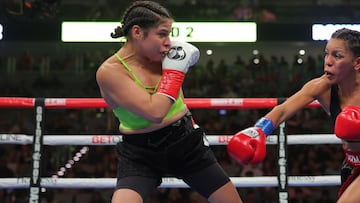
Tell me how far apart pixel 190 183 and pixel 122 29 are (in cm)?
70

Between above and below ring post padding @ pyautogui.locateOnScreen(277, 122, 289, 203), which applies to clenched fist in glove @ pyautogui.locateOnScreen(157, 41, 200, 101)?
above

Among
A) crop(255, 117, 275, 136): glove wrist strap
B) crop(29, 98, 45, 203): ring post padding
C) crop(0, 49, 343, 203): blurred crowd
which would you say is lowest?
crop(0, 49, 343, 203): blurred crowd

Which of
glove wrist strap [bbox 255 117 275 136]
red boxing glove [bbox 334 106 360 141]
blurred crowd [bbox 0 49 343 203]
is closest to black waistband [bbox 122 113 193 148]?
glove wrist strap [bbox 255 117 275 136]

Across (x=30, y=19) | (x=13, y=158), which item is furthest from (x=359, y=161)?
(x=30, y=19)

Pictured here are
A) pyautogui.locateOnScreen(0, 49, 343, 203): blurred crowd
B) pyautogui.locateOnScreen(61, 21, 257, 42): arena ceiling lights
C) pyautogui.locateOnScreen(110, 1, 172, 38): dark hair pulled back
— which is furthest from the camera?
pyautogui.locateOnScreen(61, 21, 257, 42): arena ceiling lights

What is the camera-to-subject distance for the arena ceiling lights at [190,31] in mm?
7457

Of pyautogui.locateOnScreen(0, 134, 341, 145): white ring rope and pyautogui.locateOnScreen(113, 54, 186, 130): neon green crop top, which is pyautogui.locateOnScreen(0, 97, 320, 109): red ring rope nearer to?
pyautogui.locateOnScreen(0, 134, 341, 145): white ring rope

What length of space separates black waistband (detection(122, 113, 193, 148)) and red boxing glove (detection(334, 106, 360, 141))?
2.01ft

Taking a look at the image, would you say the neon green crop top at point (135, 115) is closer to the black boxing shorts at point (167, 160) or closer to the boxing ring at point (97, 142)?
the black boxing shorts at point (167, 160)

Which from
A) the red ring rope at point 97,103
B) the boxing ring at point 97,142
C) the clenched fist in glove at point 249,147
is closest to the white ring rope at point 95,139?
the boxing ring at point 97,142

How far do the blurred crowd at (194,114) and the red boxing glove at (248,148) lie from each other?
2.91 m

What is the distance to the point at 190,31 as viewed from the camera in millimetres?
7465

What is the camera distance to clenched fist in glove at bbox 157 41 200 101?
203cm

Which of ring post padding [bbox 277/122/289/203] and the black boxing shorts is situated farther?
ring post padding [bbox 277/122/289/203]
